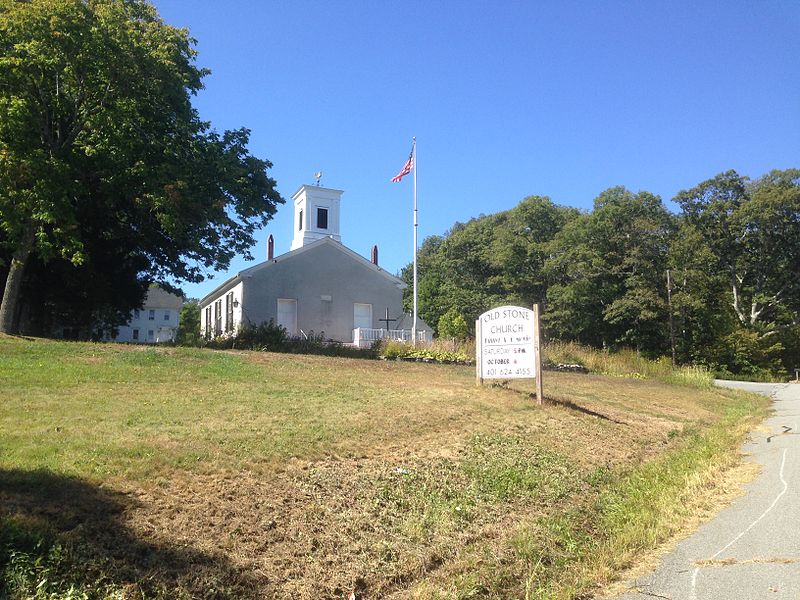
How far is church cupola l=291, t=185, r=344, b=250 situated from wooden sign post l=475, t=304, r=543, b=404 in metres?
23.2

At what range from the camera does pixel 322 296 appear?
30844mm

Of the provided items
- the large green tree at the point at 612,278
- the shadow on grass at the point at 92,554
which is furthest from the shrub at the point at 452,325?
the shadow on grass at the point at 92,554

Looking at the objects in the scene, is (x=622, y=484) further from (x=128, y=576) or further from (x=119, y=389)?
(x=119, y=389)

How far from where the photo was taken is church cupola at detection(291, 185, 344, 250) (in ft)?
118

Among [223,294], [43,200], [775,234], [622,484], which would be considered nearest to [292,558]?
[622,484]

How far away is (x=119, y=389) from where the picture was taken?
10.5 m

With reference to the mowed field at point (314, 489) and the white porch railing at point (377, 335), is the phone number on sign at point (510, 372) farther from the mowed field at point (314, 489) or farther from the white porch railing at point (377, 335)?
the white porch railing at point (377, 335)

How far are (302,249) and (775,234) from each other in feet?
131

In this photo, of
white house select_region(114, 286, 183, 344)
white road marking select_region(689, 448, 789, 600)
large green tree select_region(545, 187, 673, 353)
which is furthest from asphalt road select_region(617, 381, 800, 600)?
white house select_region(114, 286, 183, 344)

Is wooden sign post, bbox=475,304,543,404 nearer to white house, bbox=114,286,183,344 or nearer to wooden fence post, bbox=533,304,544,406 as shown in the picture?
wooden fence post, bbox=533,304,544,406

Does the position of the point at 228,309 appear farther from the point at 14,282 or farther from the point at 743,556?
the point at 743,556

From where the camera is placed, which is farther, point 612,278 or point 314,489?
point 612,278

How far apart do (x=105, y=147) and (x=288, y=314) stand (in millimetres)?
13323

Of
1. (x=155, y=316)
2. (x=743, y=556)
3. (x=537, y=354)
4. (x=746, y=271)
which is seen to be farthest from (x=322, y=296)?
(x=155, y=316)
